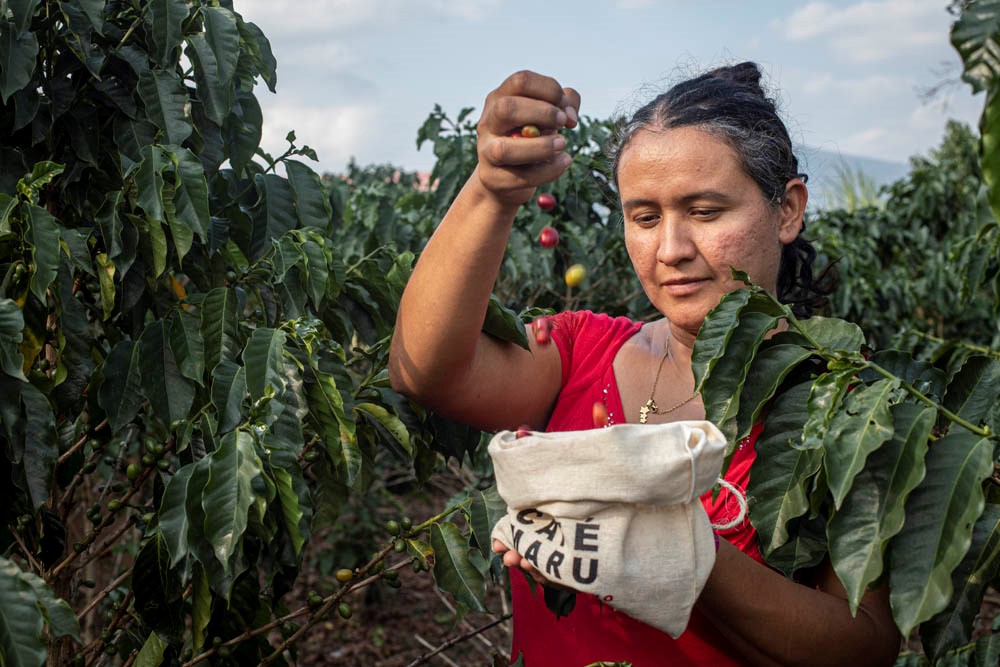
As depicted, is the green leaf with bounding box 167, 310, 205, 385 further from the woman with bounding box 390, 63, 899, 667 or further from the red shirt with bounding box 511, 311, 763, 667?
the red shirt with bounding box 511, 311, 763, 667

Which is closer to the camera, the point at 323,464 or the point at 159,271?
the point at 159,271

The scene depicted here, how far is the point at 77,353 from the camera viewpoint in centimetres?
180

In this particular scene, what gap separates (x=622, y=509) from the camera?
1.22 metres

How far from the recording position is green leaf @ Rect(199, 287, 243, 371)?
183 centimetres

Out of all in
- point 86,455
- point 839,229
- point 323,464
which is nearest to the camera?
point 323,464

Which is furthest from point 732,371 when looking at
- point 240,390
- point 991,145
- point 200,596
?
point 200,596

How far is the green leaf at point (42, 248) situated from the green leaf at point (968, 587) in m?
1.40

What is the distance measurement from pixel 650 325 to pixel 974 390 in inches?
24.4

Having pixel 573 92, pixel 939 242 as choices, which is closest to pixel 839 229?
pixel 939 242

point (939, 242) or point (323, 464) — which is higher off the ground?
→ point (939, 242)

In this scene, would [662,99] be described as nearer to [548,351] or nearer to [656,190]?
[656,190]

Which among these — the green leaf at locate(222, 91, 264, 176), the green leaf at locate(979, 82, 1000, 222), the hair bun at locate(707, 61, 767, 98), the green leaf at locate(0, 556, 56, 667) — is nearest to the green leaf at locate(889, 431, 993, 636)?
the green leaf at locate(979, 82, 1000, 222)

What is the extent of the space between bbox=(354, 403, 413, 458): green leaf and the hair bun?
0.90 m

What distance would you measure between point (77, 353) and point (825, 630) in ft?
4.45
